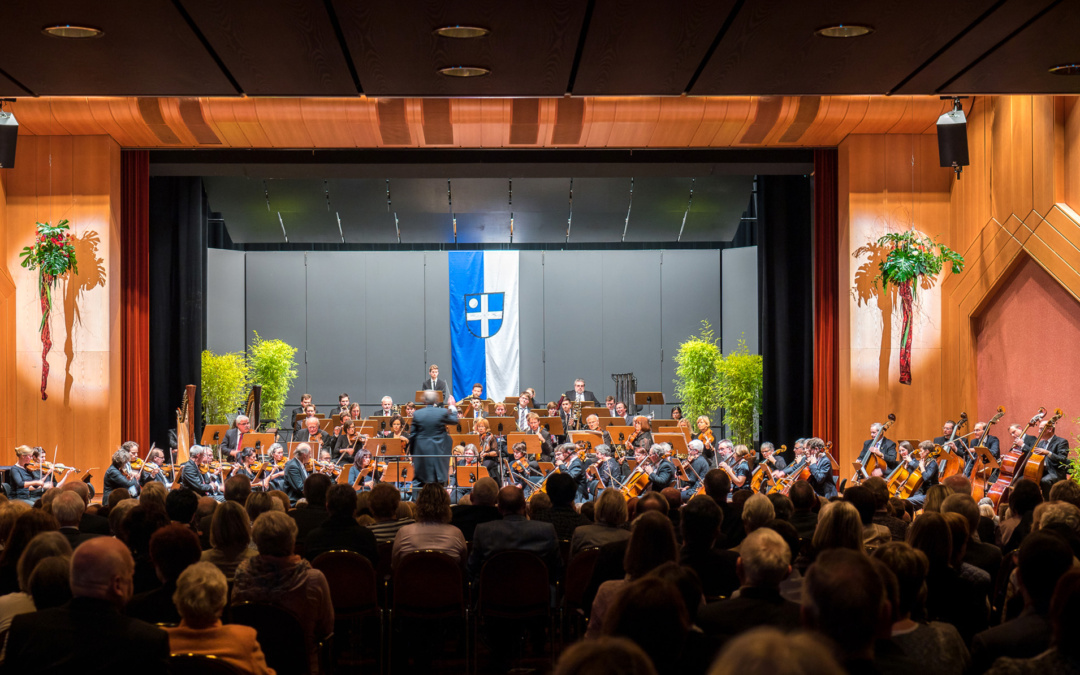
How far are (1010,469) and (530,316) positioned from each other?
9439 mm

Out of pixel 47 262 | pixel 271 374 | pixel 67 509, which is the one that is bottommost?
pixel 67 509

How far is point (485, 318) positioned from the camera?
16.2 m

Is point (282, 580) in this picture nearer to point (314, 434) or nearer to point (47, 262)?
point (314, 434)

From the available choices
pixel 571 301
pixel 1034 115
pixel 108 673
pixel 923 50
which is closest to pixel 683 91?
pixel 923 50

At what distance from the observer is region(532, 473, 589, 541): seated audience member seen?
17.5ft

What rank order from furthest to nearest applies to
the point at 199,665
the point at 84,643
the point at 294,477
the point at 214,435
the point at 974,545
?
the point at 214,435 → the point at 294,477 → the point at 974,545 → the point at 199,665 → the point at 84,643

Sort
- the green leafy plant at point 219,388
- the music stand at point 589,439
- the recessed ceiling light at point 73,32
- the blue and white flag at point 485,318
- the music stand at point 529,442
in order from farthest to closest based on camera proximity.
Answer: the blue and white flag at point 485,318
the green leafy plant at point 219,388
the music stand at point 589,439
the music stand at point 529,442
the recessed ceiling light at point 73,32

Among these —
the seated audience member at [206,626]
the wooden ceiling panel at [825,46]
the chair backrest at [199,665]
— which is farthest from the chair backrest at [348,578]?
the wooden ceiling panel at [825,46]

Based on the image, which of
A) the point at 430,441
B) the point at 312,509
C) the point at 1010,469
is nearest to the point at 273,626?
the point at 312,509

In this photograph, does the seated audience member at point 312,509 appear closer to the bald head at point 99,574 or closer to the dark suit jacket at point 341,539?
the dark suit jacket at point 341,539

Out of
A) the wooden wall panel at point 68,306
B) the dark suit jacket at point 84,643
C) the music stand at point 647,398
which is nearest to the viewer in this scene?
the dark suit jacket at point 84,643

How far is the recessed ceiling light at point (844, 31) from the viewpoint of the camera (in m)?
4.42

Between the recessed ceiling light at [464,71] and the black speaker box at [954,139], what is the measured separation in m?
5.24

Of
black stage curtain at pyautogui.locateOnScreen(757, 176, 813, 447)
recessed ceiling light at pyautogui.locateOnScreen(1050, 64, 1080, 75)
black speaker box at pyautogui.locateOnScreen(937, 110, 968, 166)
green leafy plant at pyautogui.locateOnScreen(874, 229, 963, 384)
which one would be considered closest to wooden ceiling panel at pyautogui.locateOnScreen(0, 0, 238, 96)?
recessed ceiling light at pyautogui.locateOnScreen(1050, 64, 1080, 75)
